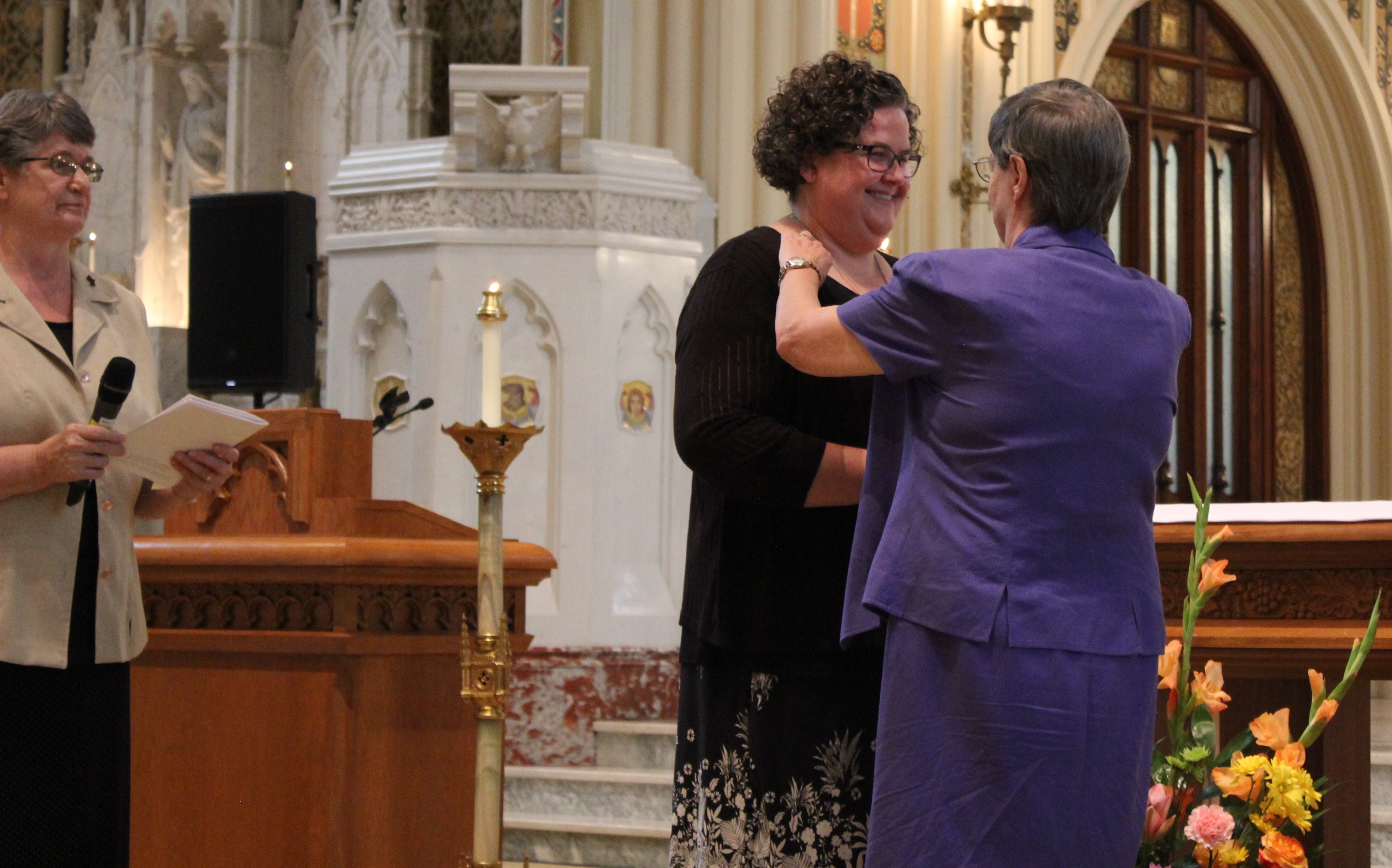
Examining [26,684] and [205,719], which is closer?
[26,684]

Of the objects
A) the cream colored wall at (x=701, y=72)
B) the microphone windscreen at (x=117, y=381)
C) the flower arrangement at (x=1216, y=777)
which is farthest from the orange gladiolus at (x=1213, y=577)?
the cream colored wall at (x=701, y=72)

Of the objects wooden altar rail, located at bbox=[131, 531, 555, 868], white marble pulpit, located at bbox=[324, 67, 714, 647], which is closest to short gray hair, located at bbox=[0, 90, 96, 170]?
wooden altar rail, located at bbox=[131, 531, 555, 868]

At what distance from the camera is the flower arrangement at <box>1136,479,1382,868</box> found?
1999 millimetres

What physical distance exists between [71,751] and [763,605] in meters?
0.87

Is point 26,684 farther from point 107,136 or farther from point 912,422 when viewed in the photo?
point 107,136

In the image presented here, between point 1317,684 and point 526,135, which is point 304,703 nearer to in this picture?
point 1317,684

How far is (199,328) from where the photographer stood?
4828mm

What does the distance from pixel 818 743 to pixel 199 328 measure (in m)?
3.51

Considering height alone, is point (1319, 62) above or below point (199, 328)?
above

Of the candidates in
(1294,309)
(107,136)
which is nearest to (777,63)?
(107,136)

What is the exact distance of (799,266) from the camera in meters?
1.74

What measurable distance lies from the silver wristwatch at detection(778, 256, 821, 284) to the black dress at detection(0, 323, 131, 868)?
3.06ft

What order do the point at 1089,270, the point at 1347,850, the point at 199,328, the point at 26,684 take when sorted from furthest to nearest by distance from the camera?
the point at 199,328 → the point at 1347,850 → the point at 26,684 → the point at 1089,270

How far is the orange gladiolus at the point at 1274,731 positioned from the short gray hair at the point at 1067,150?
0.75m
